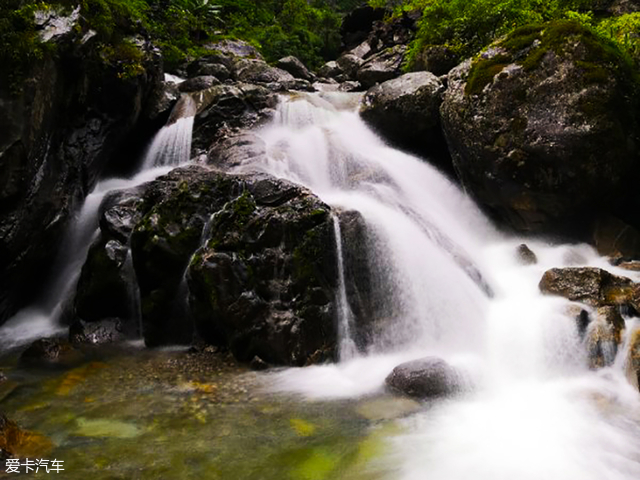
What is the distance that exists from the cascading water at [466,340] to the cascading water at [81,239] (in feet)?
9.18

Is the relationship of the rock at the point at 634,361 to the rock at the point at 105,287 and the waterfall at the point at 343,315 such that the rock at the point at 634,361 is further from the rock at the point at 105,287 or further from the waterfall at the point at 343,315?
the rock at the point at 105,287

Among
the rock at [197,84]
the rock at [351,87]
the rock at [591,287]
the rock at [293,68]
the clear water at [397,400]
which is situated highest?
the rock at [293,68]

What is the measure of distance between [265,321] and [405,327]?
2.22 meters

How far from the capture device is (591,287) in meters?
6.98

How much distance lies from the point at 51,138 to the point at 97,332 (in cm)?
404

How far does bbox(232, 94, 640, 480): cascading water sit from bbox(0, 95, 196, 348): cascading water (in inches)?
110

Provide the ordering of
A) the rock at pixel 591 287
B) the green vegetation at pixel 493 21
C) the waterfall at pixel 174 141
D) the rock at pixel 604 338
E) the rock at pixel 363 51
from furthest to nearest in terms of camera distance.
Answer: the rock at pixel 363 51
the waterfall at pixel 174 141
the green vegetation at pixel 493 21
the rock at pixel 591 287
the rock at pixel 604 338

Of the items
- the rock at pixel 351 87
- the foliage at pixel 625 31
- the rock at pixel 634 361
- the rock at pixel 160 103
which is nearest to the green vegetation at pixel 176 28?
the rock at pixel 160 103

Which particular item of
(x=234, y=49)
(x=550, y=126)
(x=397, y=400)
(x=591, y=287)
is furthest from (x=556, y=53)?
(x=234, y=49)

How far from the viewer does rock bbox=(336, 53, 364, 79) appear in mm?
21656

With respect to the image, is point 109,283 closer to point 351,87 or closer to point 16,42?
point 16,42

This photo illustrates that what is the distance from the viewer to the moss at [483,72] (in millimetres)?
9523

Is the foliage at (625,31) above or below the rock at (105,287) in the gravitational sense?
above

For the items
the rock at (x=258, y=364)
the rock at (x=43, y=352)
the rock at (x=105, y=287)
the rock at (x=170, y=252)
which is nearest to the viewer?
the rock at (x=258, y=364)
